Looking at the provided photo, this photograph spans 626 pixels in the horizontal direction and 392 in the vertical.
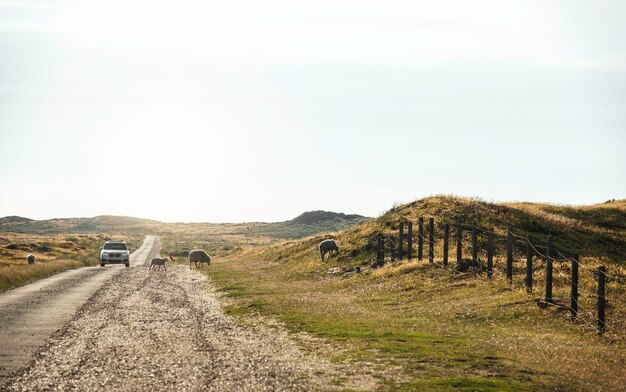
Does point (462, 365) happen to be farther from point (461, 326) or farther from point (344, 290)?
point (344, 290)

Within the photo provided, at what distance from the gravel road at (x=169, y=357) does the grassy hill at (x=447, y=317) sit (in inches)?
48.0

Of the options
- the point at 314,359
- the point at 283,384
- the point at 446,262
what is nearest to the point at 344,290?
the point at 446,262

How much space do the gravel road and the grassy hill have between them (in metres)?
1.22

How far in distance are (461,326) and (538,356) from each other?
246 inches

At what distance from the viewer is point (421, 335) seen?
2134 centimetres

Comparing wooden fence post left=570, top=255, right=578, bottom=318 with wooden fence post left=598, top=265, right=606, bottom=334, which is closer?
wooden fence post left=598, top=265, right=606, bottom=334

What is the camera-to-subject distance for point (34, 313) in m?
28.6

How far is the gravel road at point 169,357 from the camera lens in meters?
15.2

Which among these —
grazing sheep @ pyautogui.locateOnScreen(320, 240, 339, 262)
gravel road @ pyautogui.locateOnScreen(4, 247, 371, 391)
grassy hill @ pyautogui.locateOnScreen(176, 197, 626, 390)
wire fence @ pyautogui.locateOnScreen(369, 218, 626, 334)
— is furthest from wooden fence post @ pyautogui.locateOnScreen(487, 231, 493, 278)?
grazing sheep @ pyautogui.locateOnScreen(320, 240, 339, 262)

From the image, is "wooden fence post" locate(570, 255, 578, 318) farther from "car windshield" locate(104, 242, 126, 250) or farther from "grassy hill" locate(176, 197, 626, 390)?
"car windshield" locate(104, 242, 126, 250)

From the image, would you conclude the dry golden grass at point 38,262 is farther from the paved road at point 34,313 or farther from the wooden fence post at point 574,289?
the wooden fence post at point 574,289

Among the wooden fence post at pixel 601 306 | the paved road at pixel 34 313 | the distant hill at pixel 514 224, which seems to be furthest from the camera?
the distant hill at pixel 514 224

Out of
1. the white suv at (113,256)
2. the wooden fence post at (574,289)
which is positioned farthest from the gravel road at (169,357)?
the white suv at (113,256)

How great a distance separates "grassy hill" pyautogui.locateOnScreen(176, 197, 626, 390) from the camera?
15.7 metres
